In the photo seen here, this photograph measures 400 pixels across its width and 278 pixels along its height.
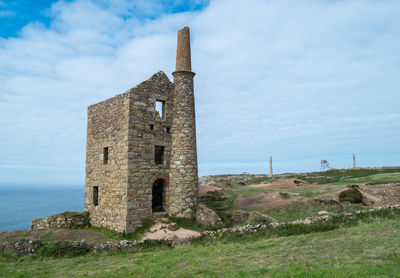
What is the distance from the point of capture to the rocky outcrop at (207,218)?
Result: 1673 centimetres

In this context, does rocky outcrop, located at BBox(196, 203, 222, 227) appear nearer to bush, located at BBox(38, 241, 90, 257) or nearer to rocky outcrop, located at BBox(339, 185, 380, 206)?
bush, located at BBox(38, 241, 90, 257)

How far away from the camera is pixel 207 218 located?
17047mm

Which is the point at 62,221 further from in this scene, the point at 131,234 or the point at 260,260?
the point at 260,260

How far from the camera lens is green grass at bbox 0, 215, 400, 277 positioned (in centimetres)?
777

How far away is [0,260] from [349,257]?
13.0m

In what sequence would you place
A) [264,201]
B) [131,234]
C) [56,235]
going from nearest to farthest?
1. [56,235]
2. [131,234]
3. [264,201]

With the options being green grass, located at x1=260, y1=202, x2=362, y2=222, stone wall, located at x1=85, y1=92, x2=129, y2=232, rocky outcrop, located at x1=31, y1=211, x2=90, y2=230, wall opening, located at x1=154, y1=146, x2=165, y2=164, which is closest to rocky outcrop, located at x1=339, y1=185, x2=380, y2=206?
Result: green grass, located at x1=260, y1=202, x2=362, y2=222

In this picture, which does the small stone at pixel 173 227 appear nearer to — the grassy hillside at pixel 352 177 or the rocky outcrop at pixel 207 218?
the rocky outcrop at pixel 207 218

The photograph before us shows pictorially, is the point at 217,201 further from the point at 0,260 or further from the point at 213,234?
the point at 0,260

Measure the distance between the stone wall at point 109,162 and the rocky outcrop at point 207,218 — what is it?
4210 mm

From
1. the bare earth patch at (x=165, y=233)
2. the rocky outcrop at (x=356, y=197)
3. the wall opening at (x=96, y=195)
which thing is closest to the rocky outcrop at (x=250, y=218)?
the bare earth patch at (x=165, y=233)

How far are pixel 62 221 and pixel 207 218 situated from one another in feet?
28.4

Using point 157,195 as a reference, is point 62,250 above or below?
below

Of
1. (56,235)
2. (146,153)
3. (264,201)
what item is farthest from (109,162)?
(264,201)
